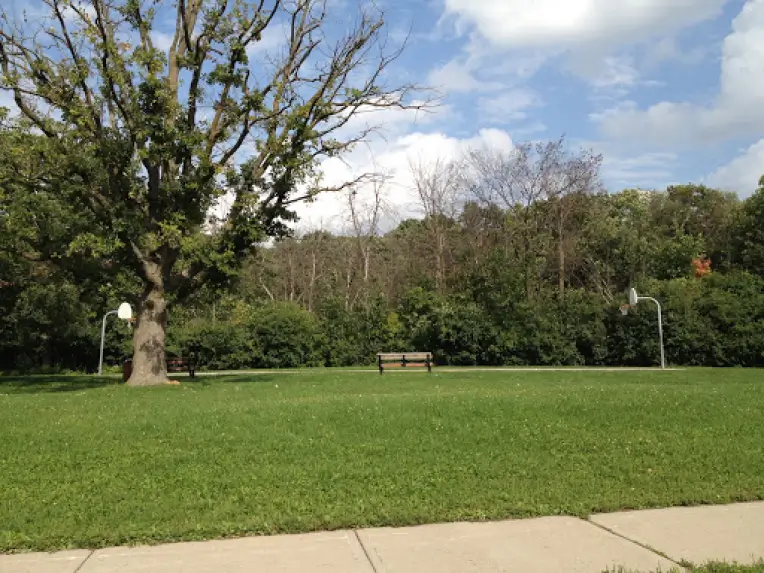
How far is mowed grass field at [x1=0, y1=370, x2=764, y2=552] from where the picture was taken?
5930 millimetres

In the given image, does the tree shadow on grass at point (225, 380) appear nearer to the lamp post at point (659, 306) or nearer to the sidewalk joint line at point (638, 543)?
the sidewalk joint line at point (638, 543)

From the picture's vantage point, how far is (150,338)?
21.3 meters

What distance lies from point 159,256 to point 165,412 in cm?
1056

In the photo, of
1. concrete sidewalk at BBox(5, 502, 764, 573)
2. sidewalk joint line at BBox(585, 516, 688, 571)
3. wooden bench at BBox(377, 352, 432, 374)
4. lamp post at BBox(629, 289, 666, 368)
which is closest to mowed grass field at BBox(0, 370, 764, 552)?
concrete sidewalk at BBox(5, 502, 764, 573)

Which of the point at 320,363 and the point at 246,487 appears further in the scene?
the point at 320,363

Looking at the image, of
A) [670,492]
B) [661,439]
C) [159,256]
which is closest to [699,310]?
[159,256]

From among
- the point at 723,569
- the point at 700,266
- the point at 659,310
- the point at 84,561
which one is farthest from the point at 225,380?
the point at 700,266

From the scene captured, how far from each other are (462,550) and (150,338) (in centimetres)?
1791

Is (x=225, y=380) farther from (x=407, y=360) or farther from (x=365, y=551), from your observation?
(x=365, y=551)

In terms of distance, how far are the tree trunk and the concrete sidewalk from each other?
16508mm

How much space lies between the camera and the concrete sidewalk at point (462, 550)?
4828 millimetres

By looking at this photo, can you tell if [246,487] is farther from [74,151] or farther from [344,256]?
[344,256]

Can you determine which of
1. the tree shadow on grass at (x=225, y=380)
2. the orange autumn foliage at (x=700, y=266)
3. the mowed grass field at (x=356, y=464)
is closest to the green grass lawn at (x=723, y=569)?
the mowed grass field at (x=356, y=464)

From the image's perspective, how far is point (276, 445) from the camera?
844 centimetres
